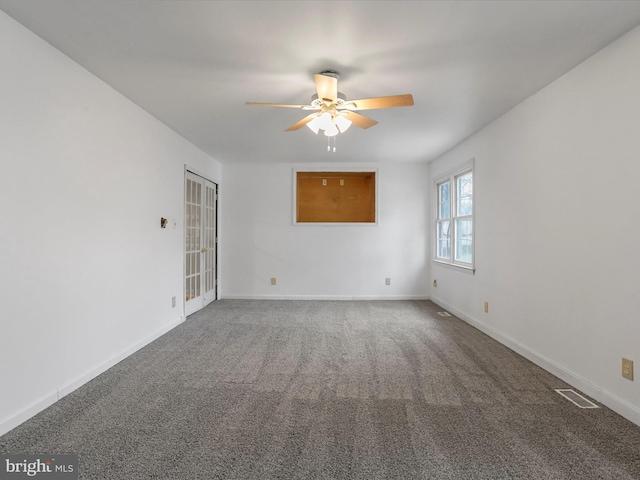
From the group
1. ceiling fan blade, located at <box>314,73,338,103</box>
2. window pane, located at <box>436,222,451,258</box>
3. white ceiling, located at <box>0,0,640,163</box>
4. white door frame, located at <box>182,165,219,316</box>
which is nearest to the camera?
white ceiling, located at <box>0,0,640,163</box>

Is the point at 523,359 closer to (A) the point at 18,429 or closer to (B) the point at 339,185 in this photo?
(A) the point at 18,429

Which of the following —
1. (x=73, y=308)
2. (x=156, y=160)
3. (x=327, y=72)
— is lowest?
(x=73, y=308)

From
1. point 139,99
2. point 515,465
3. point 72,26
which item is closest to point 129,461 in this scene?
point 515,465

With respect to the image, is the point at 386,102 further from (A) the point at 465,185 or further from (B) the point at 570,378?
(A) the point at 465,185

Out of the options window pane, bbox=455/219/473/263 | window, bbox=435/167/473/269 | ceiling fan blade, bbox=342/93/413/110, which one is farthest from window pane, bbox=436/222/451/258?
ceiling fan blade, bbox=342/93/413/110

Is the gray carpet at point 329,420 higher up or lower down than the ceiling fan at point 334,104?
lower down

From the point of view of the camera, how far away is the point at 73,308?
2488mm

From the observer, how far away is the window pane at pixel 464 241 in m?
4.53

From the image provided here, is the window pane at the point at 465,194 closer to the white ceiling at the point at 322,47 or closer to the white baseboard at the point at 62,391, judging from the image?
the white ceiling at the point at 322,47

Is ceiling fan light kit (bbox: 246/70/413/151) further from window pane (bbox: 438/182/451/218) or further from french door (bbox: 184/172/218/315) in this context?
window pane (bbox: 438/182/451/218)

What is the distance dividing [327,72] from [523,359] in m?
2.99

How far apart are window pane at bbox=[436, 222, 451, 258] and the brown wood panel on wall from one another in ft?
4.36

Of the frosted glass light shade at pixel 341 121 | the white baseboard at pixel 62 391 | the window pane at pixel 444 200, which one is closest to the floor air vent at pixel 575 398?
the frosted glass light shade at pixel 341 121

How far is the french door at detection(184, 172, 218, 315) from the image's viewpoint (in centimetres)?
470
